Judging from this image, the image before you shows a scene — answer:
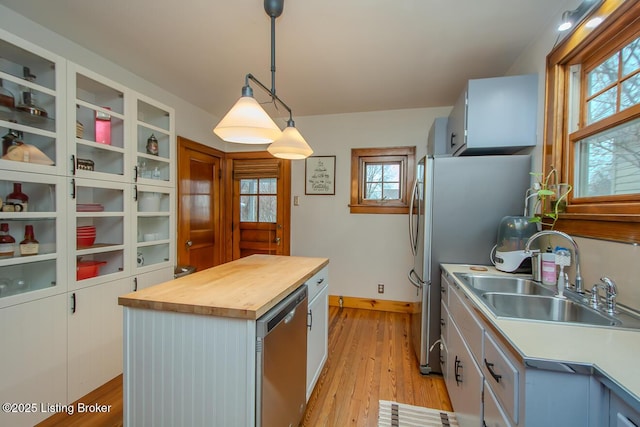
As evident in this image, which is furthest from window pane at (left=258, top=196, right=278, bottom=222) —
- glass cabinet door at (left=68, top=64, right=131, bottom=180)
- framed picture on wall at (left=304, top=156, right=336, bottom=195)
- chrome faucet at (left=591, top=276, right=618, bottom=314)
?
chrome faucet at (left=591, top=276, right=618, bottom=314)

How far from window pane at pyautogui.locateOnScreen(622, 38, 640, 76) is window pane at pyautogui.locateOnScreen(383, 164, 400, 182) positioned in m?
2.05

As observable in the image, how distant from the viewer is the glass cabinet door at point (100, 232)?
69.5 inches

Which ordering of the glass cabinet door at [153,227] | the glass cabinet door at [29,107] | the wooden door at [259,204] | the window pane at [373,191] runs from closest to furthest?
the glass cabinet door at [29,107] < the glass cabinet door at [153,227] < the window pane at [373,191] < the wooden door at [259,204]

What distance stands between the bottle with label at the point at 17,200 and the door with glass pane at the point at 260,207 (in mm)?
2295

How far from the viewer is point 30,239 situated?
153 centimetres

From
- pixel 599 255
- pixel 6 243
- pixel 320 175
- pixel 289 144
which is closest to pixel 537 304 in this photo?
pixel 599 255

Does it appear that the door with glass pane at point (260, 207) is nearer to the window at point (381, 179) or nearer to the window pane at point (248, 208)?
the window pane at point (248, 208)

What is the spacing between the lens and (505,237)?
173 cm

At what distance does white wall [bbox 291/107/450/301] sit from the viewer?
10.5ft

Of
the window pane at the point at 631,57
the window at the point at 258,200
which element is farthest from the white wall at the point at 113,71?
the window pane at the point at 631,57

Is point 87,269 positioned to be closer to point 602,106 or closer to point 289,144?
point 289,144

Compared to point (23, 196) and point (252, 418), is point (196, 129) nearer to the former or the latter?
point (23, 196)

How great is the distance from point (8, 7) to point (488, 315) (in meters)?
3.15

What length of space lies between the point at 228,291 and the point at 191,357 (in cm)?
28
